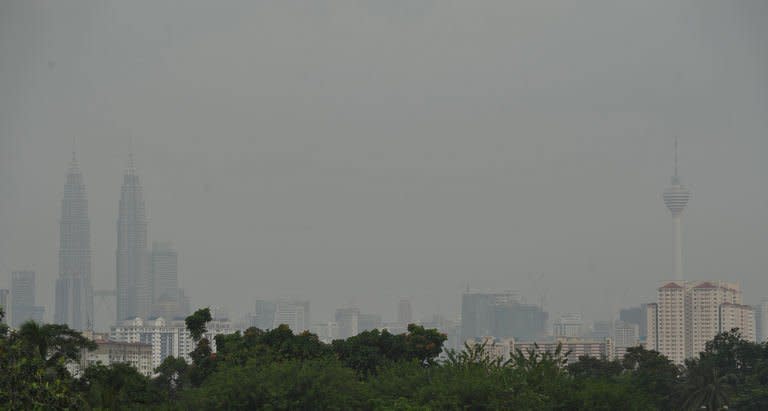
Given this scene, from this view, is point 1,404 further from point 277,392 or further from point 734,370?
point 734,370

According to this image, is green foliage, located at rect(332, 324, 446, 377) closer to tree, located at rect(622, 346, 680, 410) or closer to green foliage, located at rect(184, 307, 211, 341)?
A: green foliage, located at rect(184, 307, 211, 341)

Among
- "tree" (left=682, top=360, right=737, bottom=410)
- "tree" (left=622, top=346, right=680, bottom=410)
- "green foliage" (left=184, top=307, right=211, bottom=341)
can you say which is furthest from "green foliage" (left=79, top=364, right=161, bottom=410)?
"tree" (left=682, top=360, right=737, bottom=410)

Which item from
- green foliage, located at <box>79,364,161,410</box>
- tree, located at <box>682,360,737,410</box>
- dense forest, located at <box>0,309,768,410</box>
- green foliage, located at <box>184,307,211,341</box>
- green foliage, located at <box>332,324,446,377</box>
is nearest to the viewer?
dense forest, located at <box>0,309,768,410</box>

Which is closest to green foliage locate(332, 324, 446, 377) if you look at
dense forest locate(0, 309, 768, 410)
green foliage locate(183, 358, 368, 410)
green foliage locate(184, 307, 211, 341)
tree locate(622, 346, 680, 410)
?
dense forest locate(0, 309, 768, 410)

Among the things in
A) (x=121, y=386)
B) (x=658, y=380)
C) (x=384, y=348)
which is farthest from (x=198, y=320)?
(x=658, y=380)

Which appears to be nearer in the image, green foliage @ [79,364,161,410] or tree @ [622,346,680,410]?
green foliage @ [79,364,161,410]

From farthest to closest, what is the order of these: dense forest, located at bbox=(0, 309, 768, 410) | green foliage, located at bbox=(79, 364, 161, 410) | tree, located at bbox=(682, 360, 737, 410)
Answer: tree, located at bbox=(682, 360, 737, 410), green foliage, located at bbox=(79, 364, 161, 410), dense forest, located at bbox=(0, 309, 768, 410)

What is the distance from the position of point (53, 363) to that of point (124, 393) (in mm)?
15691

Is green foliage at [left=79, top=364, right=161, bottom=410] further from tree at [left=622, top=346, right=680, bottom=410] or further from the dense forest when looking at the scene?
tree at [left=622, top=346, right=680, bottom=410]

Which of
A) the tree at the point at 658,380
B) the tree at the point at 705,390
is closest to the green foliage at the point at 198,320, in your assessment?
the tree at the point at 658,380

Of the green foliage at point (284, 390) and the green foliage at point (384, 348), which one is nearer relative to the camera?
the green foliage at point (284, 390)

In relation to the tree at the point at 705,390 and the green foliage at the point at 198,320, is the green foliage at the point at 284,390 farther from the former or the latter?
the tree at the point at 705,390

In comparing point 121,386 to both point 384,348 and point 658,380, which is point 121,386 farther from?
point 658,380

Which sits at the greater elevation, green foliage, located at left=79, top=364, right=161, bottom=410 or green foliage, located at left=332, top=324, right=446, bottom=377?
Result: green foliage, located at left=332, top=324, right=446, bottom=377
